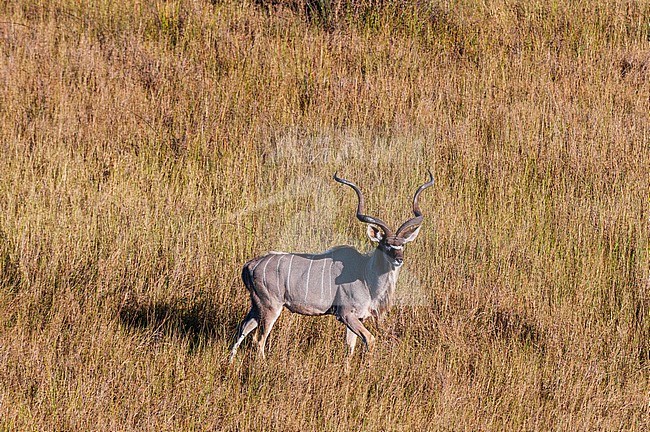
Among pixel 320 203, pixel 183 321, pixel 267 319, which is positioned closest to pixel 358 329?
pixel 267 319

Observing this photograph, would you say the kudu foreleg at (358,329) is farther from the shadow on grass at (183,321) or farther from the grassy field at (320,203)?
the shadow on grass at (183,321)

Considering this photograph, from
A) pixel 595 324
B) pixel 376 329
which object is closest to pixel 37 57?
pixel 376 329

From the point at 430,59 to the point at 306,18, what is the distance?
1.38 m

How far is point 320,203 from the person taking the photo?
703 centimetres

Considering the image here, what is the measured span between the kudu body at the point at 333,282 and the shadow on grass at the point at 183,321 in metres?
0.45

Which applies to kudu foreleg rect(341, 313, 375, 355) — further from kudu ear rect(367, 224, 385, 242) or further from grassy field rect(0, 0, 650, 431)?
kudu ear rect(367, 224, 385, 242)

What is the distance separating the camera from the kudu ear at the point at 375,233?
15.8 feet

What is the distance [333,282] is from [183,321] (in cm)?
114

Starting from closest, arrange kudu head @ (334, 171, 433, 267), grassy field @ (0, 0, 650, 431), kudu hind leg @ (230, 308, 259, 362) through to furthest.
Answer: kudu head @ (334, 171, 433, 267)
grassy field @ (0, 0, 650, 431)
kudu hind leg @ (230, 308, 259, 362)

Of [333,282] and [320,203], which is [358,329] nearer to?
[333,282]

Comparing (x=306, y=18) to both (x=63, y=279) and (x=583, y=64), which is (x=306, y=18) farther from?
(x=63, y=279)

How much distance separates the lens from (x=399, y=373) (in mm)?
4969

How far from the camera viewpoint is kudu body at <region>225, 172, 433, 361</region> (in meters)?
4.77

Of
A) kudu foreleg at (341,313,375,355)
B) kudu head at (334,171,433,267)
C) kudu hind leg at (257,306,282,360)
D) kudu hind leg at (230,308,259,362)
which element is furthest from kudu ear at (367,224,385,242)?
kudu hind leg at (230,308,259,362)
